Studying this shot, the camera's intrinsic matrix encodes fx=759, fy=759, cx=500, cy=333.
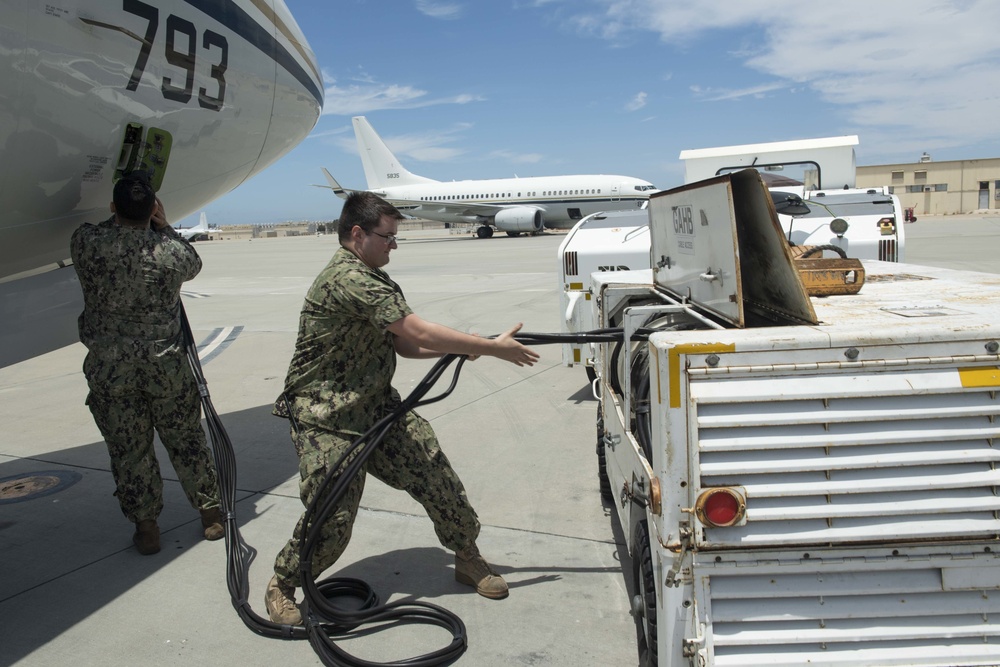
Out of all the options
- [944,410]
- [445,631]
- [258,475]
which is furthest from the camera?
[258,475]

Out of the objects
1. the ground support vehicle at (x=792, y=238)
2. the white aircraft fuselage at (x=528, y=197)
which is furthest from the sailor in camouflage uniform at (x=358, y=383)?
the white aircraft fuselage at (x=528, y=197)

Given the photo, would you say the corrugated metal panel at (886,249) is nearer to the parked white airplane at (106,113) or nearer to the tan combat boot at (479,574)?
the tan combat boot at (479,574)

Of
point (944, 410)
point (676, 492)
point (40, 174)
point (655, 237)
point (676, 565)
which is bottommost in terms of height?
point (676, 565)

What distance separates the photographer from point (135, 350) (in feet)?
12.6

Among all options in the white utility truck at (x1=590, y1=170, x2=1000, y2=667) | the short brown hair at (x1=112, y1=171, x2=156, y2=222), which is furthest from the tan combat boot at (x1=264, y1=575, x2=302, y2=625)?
the short brown hair at (x1=112, y1=171, x2=156, y2=222)

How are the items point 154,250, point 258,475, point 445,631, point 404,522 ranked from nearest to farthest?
point 445,631
point 154,250
point 404,522
point 258,475

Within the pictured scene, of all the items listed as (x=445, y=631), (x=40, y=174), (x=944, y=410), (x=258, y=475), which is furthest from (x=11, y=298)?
(x=944, y=410)

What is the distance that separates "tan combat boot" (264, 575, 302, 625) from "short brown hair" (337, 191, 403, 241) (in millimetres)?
1518

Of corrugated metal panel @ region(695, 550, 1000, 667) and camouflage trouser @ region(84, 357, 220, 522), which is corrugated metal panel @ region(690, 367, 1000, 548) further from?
camouflage trouser @ region(84, 357, 220, 522)

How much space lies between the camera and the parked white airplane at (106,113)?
3.32 meters

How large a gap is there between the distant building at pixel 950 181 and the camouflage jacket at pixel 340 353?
2455 inches

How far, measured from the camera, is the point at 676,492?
2062 millimetres

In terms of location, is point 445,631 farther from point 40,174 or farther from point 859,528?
point 40,174

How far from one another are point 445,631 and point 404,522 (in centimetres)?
118
